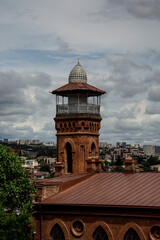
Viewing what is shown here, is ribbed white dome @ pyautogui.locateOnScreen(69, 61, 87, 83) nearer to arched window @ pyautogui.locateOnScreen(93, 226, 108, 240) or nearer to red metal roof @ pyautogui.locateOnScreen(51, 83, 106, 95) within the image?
red metal roof @ pyautogui.locateOnScreen(51, 83, 106, 95)

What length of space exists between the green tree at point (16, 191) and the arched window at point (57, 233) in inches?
62.3

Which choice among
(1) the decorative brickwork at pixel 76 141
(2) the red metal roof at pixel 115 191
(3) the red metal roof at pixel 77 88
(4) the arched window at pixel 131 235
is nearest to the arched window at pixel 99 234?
(4) the arched window at pixel 131 235

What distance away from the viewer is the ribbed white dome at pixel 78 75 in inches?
1833

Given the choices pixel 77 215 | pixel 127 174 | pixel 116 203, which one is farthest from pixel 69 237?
pixel 127 174

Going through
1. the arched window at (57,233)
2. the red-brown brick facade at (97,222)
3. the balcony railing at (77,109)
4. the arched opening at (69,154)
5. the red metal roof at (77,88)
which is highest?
the red metal roof at (77,88)

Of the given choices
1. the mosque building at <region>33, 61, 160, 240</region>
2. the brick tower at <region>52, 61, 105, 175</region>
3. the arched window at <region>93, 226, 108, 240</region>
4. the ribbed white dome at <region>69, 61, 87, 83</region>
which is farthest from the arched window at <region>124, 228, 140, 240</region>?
the ribbed white dome at <region>69, 61, 87, 83</region>

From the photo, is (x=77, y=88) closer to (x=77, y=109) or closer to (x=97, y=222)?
(x=77, y=109)

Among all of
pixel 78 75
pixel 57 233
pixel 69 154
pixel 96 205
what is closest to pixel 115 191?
pixel 96 205

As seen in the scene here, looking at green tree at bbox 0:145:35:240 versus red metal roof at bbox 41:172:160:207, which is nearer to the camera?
red metal roof at bbox 41:172:160:207

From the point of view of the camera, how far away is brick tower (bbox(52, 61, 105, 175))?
44062 mm

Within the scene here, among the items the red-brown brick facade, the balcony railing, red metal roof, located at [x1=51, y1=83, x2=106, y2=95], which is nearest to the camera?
the red-brown brick facade

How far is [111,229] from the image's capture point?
1227 inches

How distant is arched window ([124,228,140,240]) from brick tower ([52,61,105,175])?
42.8 ft

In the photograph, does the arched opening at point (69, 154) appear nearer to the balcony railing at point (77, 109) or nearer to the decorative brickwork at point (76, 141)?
the decorative brickwork at point (76, 141)
